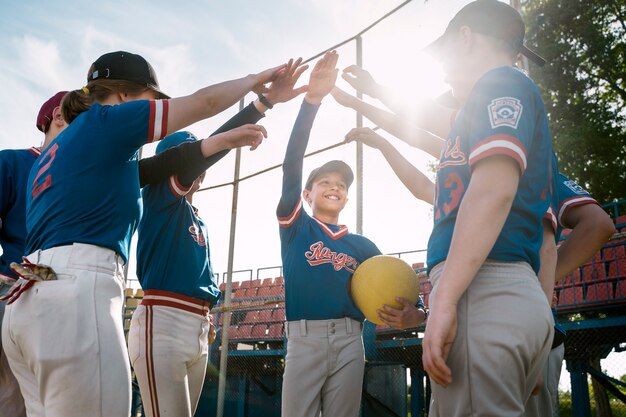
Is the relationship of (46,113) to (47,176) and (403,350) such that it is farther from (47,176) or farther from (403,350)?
(403,350)

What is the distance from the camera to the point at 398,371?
22.3 feet

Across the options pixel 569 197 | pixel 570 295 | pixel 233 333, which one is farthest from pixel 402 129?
pixel 233 333

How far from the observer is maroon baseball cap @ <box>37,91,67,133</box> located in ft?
9.12

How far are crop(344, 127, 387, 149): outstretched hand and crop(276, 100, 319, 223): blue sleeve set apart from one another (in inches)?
12.5

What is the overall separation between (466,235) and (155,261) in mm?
1777

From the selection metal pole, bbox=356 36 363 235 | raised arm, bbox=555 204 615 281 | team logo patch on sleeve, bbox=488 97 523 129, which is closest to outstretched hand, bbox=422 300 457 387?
team logo patch on sleeve, bbox=488 97 523 129

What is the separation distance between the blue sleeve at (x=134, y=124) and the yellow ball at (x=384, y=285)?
4.05ft

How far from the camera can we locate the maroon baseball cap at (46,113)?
109 inches

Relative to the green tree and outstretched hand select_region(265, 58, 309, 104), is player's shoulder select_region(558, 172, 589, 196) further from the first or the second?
the green tree

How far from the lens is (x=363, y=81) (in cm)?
308

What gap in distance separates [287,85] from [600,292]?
692 centimetres

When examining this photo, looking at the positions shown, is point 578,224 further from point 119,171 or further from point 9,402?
point 9,402

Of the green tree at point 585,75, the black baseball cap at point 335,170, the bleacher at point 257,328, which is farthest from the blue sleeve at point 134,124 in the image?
the green tree at point 585,75

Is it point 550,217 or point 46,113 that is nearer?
point 550,217
